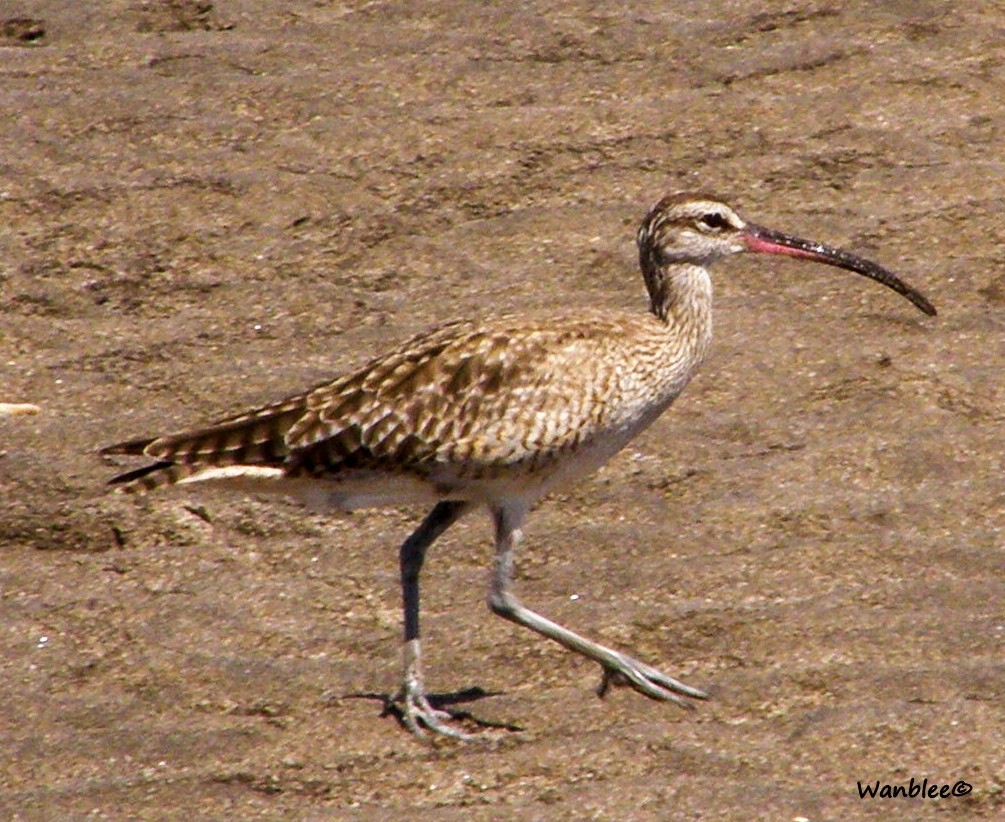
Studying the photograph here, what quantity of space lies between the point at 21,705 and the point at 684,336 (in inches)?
96.1

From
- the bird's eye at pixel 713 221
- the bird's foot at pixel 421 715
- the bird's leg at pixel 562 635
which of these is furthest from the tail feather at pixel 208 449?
the bird's eye at pixel 713 221

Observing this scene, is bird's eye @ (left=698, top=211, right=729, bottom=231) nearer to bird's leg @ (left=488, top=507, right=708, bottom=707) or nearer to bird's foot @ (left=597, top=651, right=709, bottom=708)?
bird's leg @ (left=488, top=507, right=708, bottom=707)

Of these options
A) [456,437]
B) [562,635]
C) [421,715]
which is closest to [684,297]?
[456,437]

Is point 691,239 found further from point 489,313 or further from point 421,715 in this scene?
point 421,715

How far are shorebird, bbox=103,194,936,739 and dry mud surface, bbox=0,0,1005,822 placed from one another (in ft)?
1.10

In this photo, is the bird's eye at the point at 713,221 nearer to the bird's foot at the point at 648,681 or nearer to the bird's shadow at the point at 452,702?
the bird's foot at the point at 648,681

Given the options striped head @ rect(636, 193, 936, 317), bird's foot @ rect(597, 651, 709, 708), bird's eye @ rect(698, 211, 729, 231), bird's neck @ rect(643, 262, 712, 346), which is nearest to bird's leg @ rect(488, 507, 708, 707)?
bird's foot @ rect(597, 651, 709, 708)

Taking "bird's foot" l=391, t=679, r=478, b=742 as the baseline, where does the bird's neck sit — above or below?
above

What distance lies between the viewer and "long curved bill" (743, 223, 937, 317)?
24.4ft

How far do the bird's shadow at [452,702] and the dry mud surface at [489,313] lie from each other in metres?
0.03

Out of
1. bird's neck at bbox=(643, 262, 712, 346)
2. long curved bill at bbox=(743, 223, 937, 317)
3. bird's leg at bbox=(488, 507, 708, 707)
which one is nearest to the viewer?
bird's leg at bbox=(488, 507, 708, 707)

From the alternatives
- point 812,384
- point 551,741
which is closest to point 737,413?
point 812,384

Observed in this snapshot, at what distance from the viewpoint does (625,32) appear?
9.79m

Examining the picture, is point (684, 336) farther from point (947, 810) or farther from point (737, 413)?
point (947, 810)
